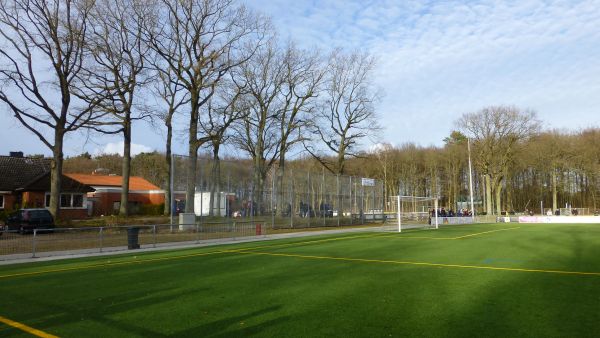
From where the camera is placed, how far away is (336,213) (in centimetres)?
4238

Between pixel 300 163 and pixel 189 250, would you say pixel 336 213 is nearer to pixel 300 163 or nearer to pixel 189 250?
pixel 189 250

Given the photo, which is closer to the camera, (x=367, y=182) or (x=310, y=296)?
(x=310, y=296)

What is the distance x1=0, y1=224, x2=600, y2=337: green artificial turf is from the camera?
23.0ft

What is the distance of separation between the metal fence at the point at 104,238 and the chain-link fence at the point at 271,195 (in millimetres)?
3647

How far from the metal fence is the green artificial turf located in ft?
9.17

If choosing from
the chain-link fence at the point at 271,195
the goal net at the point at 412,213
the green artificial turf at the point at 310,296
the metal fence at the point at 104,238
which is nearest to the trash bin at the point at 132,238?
the metal fence at the point at 104,238

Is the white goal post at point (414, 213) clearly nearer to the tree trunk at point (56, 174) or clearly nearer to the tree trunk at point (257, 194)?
the tree trunk at point (257, 194)

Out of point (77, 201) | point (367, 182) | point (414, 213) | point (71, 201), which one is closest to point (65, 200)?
point (71, 201)

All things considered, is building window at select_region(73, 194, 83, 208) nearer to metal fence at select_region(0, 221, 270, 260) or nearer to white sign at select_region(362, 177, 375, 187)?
metal fence at select_region(0, 221, 270, 260)

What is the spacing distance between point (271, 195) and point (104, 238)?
51.3ft

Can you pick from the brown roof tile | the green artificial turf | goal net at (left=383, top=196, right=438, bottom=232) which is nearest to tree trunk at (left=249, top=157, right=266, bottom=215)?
goal net at (left=383, top=196, right=438, bottom=232)

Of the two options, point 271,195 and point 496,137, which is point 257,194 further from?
point 496,137

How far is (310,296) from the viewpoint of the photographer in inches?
376

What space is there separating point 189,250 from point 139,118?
24.1m
